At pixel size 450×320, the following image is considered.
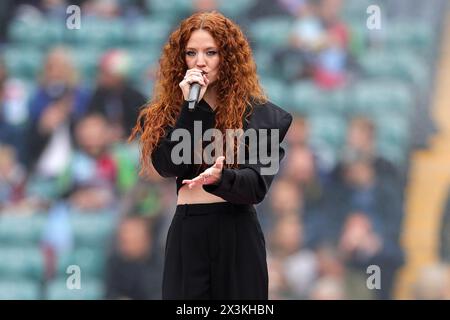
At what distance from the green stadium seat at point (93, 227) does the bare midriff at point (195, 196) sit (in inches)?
136

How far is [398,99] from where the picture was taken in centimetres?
680

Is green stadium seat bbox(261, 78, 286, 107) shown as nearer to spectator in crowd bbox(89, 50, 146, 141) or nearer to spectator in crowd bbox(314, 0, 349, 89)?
spectator in crowd bbox(314, 0, 349, 89)

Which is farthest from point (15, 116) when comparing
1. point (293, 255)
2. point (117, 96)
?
point (293, 255)

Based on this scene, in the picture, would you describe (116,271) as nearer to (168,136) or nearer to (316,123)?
(316,123)

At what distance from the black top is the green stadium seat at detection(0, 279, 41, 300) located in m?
3.59

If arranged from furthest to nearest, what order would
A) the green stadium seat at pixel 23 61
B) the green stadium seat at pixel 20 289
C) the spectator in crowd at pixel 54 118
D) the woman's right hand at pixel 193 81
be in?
the green stadium seat at pixel 23 61, the spectator in crowd at pixel 54 118, the green stadium seat at pixel 20 289, the woman's right hand at pixel 193 81

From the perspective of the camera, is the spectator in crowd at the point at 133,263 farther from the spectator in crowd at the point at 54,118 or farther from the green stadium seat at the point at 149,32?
the green stadium seat at the point at 149,32

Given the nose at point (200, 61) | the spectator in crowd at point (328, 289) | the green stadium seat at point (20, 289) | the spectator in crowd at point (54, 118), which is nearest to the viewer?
the nose at point (200, 61)

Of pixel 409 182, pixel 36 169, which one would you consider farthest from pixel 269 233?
pixel 36 169

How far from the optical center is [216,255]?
334 centimetres

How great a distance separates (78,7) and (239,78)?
3634 mm

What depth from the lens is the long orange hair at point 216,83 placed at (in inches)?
134

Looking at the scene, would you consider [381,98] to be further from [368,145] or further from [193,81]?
[193,81]

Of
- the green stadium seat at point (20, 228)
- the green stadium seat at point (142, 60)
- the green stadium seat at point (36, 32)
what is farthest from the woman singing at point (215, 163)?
the green stadium seat at point (36, 32)
